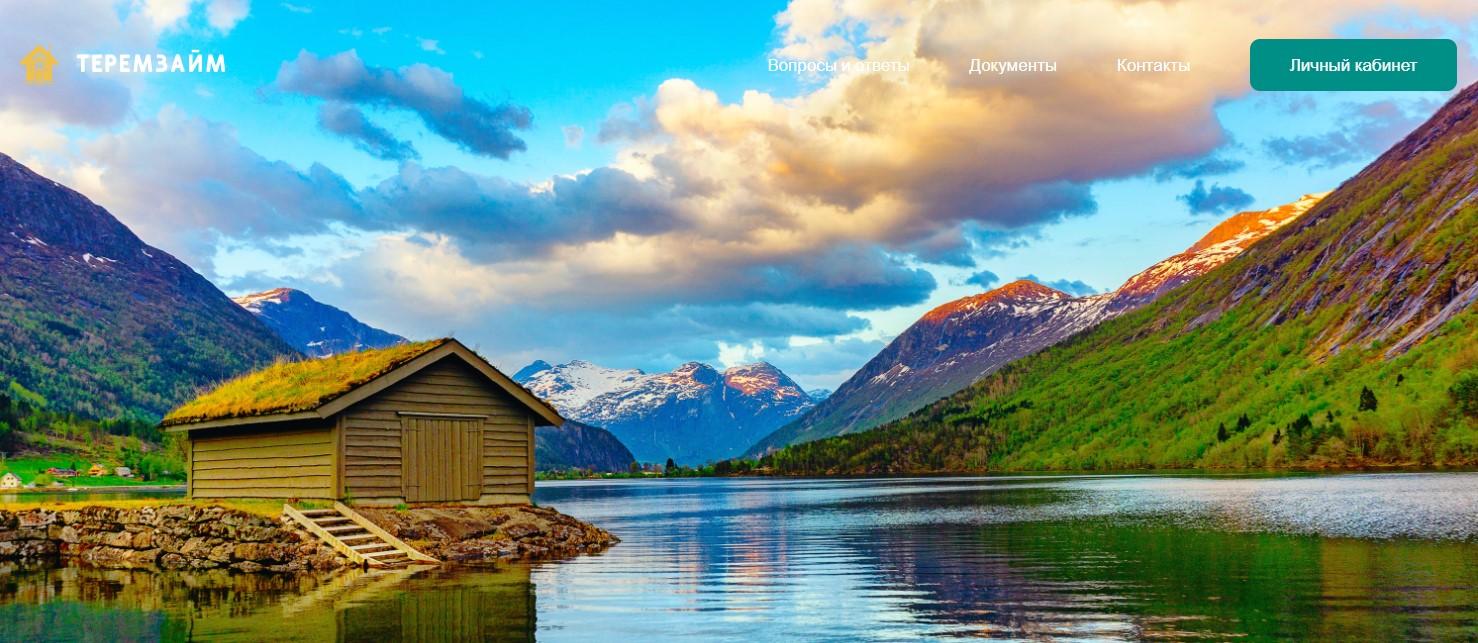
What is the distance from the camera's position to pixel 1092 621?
885 inches

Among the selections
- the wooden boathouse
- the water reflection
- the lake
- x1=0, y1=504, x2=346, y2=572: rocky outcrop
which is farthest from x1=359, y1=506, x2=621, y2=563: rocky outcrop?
the water reflection

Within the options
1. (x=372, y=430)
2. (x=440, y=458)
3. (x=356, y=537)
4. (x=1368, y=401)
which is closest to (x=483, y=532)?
(x=440, y=458)

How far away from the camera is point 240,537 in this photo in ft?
125

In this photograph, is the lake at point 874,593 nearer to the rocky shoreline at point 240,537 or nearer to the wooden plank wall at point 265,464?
the rocky shoreline at point 240,537

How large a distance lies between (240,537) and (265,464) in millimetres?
5860

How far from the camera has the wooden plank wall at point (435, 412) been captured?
40594mm

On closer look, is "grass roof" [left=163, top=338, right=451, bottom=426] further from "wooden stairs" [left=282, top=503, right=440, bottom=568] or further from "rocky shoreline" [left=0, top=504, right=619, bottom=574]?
"rocky shoreline" [left=0, top=504, right=619, bottom=574]

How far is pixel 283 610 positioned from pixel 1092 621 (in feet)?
59.6

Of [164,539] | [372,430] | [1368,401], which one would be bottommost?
[164,539]

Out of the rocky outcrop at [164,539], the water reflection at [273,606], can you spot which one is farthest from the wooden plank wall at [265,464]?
the water reflection at [273,606]

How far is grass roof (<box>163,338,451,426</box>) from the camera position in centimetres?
4025

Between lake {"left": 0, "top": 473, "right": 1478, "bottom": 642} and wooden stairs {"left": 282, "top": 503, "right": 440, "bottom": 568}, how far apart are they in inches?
104

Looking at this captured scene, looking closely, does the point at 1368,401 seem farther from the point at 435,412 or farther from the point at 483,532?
the point at 435,412

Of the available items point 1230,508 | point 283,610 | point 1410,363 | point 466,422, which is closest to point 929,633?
point 283,610
